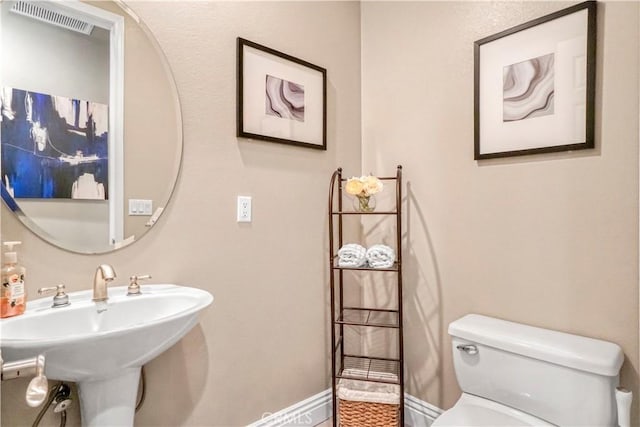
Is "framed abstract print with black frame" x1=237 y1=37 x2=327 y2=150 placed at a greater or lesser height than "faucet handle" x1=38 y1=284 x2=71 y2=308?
greater

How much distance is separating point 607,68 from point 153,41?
1662 mm

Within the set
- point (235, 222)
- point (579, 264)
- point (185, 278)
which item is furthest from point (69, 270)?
point (579, 264)

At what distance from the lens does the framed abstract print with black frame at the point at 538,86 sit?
1269 mm

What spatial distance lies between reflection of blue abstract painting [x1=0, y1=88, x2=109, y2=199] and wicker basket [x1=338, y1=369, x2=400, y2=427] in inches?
53.6

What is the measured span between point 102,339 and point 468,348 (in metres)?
1.26

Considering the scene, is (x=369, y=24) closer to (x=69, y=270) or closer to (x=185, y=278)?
(x=185, y=278)

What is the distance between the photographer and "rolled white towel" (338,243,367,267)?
5.34ft

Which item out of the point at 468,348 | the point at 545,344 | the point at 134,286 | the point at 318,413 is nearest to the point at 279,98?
the point at 134,286

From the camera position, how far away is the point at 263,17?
162 centimetres

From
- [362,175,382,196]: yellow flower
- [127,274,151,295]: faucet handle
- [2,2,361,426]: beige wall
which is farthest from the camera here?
[362,175,382,196]: yellow flower

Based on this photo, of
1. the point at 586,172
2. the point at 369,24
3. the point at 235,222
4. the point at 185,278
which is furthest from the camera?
the point at 369,24

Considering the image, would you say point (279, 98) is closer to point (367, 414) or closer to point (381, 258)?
point (381, 258)

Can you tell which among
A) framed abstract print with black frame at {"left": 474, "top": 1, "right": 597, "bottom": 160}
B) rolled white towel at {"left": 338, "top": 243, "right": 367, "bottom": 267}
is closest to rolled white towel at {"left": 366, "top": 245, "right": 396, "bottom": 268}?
rolled white towel at {"left": 338, "top": 243, "right": 367, "bottom": 267}

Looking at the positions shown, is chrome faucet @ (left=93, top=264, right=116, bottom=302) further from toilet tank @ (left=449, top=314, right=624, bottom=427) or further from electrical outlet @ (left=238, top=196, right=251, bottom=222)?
toilet tank @ (left=449, top=314, right=624, bottom=427)
